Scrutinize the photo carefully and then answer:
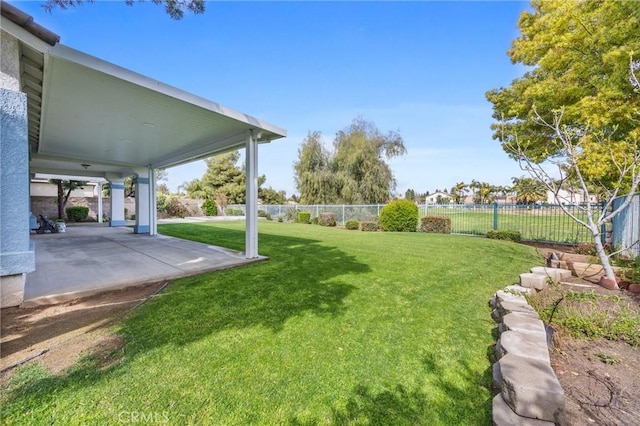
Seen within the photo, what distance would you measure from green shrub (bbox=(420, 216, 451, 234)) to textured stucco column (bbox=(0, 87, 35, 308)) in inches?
523

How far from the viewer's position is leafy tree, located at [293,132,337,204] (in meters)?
21.1

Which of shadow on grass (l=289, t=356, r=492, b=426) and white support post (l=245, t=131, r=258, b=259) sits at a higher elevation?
white support post (l=245, t=131, r=258, b=259)

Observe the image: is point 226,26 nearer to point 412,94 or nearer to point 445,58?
point 445,58

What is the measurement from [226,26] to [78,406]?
813 cm

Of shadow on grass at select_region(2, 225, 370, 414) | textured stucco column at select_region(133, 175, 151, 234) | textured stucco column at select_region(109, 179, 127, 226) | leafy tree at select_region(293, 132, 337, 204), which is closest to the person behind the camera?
shadow on grass at select_region(2, 225, 370, 414)

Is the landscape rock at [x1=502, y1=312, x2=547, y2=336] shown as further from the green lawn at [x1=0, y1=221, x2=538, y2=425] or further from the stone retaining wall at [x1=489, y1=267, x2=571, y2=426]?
the green lawn at [x1=0, y1=221, x2=538, y2=425]

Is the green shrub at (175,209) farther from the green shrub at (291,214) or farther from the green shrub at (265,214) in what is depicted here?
the green shrub at (291,214)

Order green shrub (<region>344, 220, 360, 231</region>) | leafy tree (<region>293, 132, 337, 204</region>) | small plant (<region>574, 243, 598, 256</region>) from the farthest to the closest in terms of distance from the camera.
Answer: leafy tree (<region>293, 132, 337, 204</region>)
green shrub (<region>344, 220, 360, 231</region>)
small plant (<region>574, 243, 598, 256</region>)

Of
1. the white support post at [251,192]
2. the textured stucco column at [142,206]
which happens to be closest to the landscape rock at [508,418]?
the white support post at [251,192]

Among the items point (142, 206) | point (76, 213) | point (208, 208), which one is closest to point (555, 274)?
point (142, 206)

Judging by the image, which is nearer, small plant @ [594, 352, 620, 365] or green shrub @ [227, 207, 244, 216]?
small plant @ [594, 352, 620, 365]

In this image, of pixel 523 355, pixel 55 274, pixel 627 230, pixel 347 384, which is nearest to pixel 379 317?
pixel 347 384

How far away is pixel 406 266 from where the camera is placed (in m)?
6.06

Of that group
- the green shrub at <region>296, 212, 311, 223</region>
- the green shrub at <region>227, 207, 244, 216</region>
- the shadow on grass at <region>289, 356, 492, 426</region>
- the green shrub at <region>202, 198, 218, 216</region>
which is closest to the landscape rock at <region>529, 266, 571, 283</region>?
the shadow on grass at <region>289, 356, 492, 426</region>
